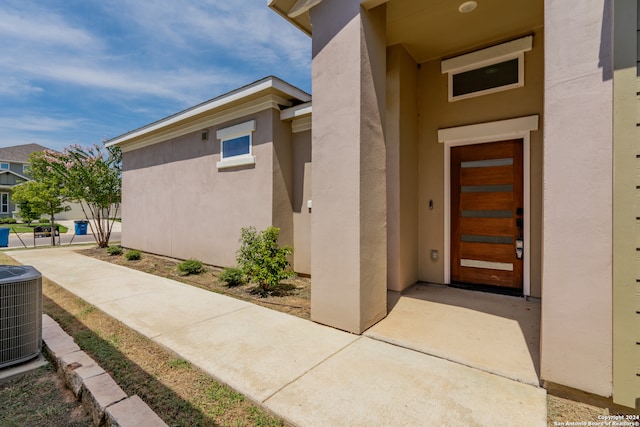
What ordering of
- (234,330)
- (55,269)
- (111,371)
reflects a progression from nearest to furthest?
(111,371) < (234,330) < (55,269)

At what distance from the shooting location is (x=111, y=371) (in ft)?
8.57

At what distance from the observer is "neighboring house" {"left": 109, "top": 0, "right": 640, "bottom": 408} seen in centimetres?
202

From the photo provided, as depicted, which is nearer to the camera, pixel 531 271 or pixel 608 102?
pixel 608 102

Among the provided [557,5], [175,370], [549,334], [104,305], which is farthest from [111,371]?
[557,5]

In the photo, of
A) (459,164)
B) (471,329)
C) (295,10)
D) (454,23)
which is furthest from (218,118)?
(471,329)

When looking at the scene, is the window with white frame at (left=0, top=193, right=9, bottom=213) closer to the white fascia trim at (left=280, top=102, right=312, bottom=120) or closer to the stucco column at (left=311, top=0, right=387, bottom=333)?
the white fascia trim at (left=280, top=102, right=312, bottom=120)

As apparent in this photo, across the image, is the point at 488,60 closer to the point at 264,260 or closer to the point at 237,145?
the point at 264,260

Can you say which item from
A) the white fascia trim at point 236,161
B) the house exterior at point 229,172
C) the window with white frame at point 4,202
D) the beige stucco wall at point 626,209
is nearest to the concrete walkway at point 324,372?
the beige stucco wall at point 626,209

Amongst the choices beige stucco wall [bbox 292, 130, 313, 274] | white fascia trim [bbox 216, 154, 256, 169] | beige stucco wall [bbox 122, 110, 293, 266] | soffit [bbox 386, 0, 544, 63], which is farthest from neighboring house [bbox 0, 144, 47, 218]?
soffit [bbox 386, 0, 544, 63]

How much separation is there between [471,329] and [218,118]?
22.7 feet

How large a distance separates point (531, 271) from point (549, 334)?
2677mm

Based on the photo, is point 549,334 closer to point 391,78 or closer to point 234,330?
point 234,330

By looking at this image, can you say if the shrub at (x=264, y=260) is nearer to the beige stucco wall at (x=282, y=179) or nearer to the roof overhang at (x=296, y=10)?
the beige stucco wall at (x=282, y=179)

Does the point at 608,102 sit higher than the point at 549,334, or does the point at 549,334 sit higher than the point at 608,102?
the point at 608,102
